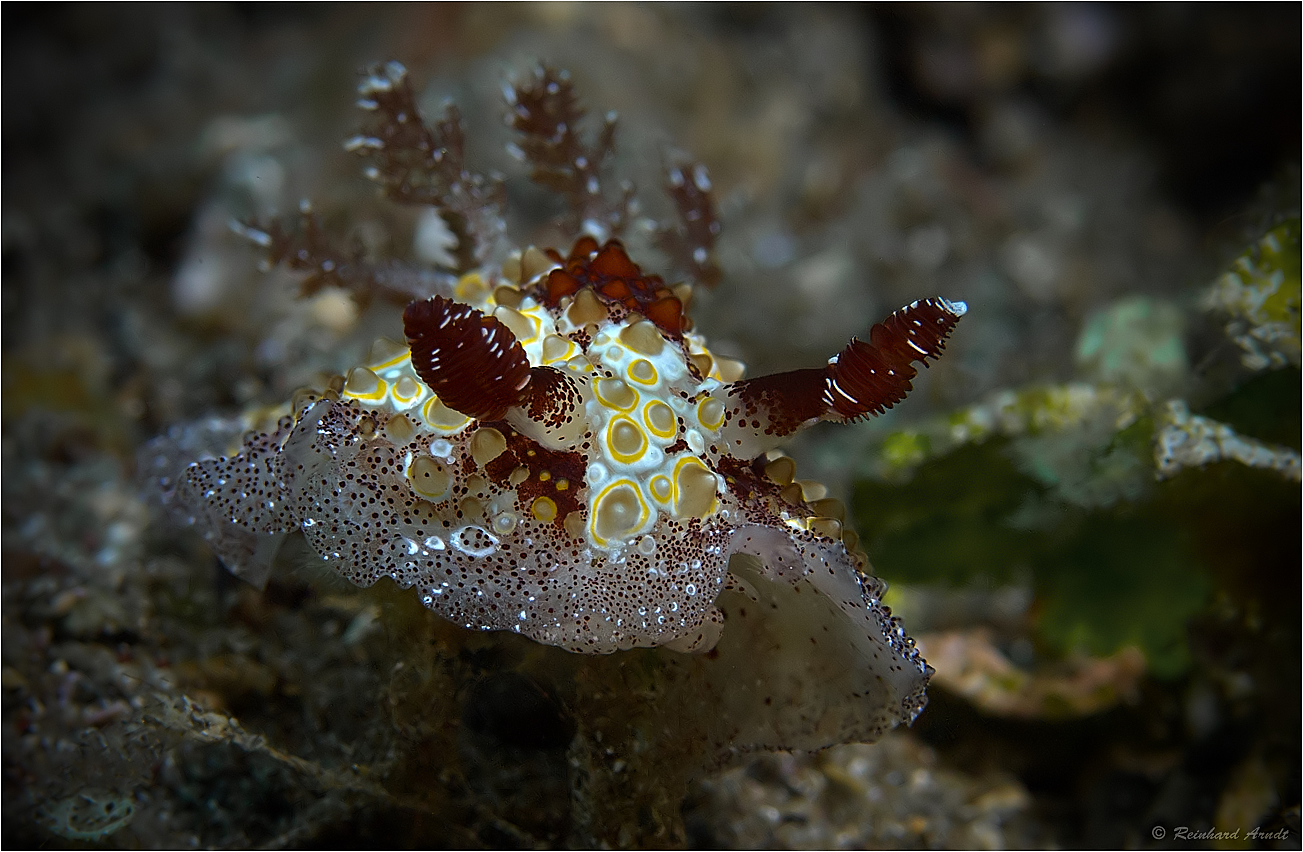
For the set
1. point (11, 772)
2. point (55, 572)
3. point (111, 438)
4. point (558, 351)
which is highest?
point (111, 438)

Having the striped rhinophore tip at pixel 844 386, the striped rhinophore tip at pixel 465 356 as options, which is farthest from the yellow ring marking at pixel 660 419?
the striped rhinophore tip at pixel 465 356

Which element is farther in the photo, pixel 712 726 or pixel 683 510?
pixel 712 726

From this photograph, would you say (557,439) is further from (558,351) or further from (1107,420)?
(1107,420)

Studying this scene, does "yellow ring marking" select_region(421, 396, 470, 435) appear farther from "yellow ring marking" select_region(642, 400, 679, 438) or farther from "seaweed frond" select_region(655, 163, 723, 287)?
"seaweed frond" select_region(655, 163, 723, 287)

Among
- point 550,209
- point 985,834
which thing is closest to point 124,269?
point 550,209

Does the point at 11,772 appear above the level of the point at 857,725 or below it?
below

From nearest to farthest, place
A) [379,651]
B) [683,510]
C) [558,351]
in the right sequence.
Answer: [683,510] → [558,351] → [379,651]
